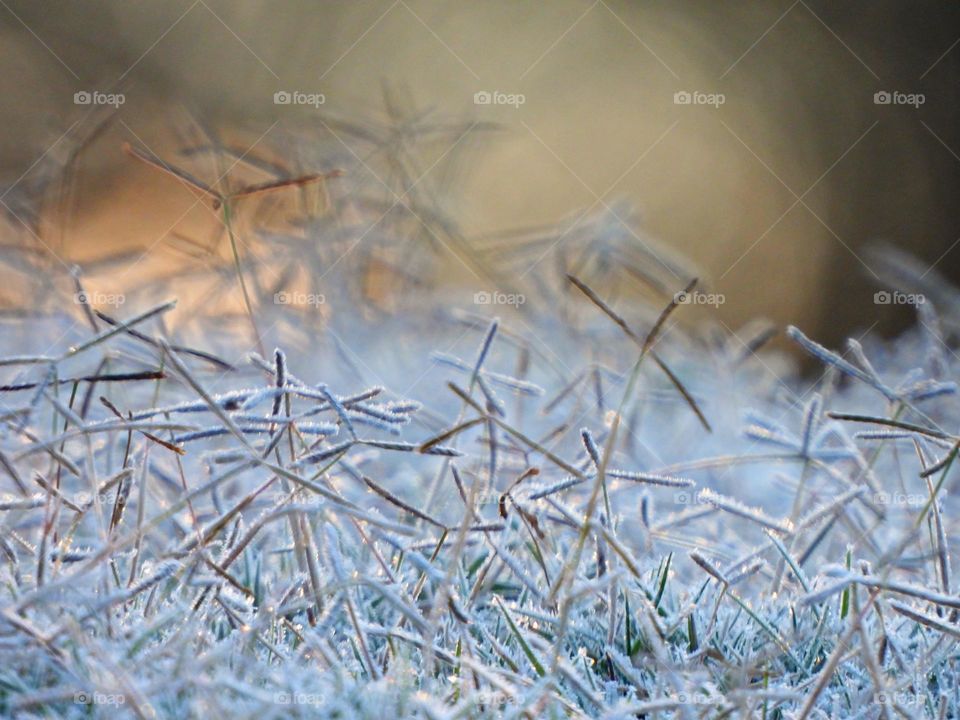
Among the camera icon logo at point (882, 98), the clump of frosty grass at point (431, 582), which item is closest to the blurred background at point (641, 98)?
the camera icon logo at point (882, 98)

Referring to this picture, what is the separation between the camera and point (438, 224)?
66.7 inches

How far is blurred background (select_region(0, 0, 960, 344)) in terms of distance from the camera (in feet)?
19.7

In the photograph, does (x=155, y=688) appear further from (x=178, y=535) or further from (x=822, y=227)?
(x=822, y=227)

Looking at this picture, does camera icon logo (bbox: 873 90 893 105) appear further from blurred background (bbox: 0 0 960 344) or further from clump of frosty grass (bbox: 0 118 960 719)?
clump of frosty grass (bbox: 0 118 960 719)

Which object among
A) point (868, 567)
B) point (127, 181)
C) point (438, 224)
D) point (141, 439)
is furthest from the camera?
point (127, 181)

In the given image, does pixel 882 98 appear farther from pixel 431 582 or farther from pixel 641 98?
pixel 431 582

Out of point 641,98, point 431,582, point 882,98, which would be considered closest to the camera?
point 431,582

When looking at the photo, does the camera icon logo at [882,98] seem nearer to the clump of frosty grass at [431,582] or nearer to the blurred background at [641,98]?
the blurred background at [641,98]

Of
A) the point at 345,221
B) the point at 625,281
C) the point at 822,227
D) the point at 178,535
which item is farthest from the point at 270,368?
the point at 822,227

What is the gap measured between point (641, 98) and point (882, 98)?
83.4 inches

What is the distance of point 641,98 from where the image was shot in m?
7.75

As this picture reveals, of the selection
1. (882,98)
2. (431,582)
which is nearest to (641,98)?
(882,98)

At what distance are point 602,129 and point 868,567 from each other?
7.29 metres

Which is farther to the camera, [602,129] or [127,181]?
[602,129]
